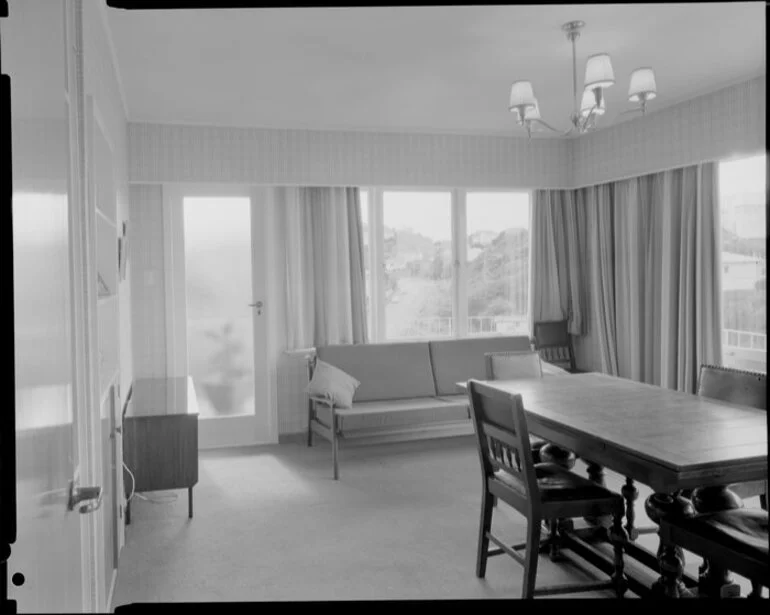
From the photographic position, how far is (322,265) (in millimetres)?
5672

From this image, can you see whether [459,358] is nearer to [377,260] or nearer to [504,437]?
[377,260]

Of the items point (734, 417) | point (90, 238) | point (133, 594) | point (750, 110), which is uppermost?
point (750, 110)

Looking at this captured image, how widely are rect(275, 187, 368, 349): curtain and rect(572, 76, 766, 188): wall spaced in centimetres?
196

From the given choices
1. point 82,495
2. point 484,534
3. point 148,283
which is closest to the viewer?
point 82,495

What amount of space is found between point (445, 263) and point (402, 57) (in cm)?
251

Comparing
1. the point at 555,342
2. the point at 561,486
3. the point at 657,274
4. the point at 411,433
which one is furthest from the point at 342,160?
the point at 561,486

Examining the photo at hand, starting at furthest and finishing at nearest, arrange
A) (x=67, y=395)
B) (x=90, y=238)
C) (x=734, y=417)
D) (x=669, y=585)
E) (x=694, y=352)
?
(x=694, y=352), (x=734, y=417), (x=669, y=585), (x=90, y=238), (x=67, y=395)

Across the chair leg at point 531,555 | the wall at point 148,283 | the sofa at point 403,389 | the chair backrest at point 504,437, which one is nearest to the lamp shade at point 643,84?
the chair backrest at point 504,437

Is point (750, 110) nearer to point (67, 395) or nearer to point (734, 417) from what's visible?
point (734, 417)

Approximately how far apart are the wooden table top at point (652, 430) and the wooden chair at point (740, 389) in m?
0.16

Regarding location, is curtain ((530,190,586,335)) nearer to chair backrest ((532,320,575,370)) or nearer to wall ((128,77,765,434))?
chair backrest ((532,320,575,370))

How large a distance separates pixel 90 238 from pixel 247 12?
5.11 ft

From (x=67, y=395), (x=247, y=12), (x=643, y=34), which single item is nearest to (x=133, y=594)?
(x=67, y=395)

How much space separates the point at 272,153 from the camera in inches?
214
